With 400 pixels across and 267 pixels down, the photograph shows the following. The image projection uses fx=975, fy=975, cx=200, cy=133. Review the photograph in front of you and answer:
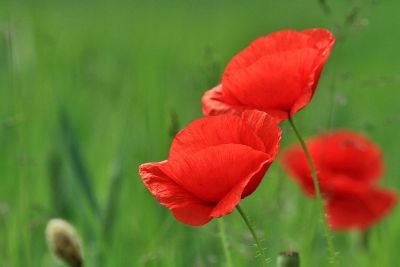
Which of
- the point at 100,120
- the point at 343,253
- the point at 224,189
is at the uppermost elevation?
the point at 224,189

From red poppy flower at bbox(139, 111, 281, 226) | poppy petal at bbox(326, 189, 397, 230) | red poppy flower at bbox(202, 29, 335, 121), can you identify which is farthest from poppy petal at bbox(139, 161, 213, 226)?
poppy petal at bbox(326, 189, 397, 230)

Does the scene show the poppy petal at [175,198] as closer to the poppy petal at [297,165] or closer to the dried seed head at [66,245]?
the dried seed head at [66,245]

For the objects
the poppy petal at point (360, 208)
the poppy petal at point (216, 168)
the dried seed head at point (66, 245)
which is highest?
the poppy petal at point (216, 168)

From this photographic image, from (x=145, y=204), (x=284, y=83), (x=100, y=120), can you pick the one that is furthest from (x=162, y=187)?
(x=100, y=120)

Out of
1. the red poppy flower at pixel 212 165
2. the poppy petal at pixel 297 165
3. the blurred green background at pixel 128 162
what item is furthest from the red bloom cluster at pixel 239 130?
the poppy petal at pixel 297 165

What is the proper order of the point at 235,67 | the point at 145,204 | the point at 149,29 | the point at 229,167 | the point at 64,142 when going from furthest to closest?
1. the point at 149,29
2. the point at 64,142
3. the point at 145,204
4. the point at 235,67
5. the point at 229,167

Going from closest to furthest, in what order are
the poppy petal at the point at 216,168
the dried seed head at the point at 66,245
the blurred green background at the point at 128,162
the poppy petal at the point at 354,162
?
the poppy petal at the point at 216,168 → the dried seed head at the point at 66,245 → the blurred green background at the point at 128,162 → the poppy petal at the point at 354,162

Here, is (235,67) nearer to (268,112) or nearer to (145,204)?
(268,112)
